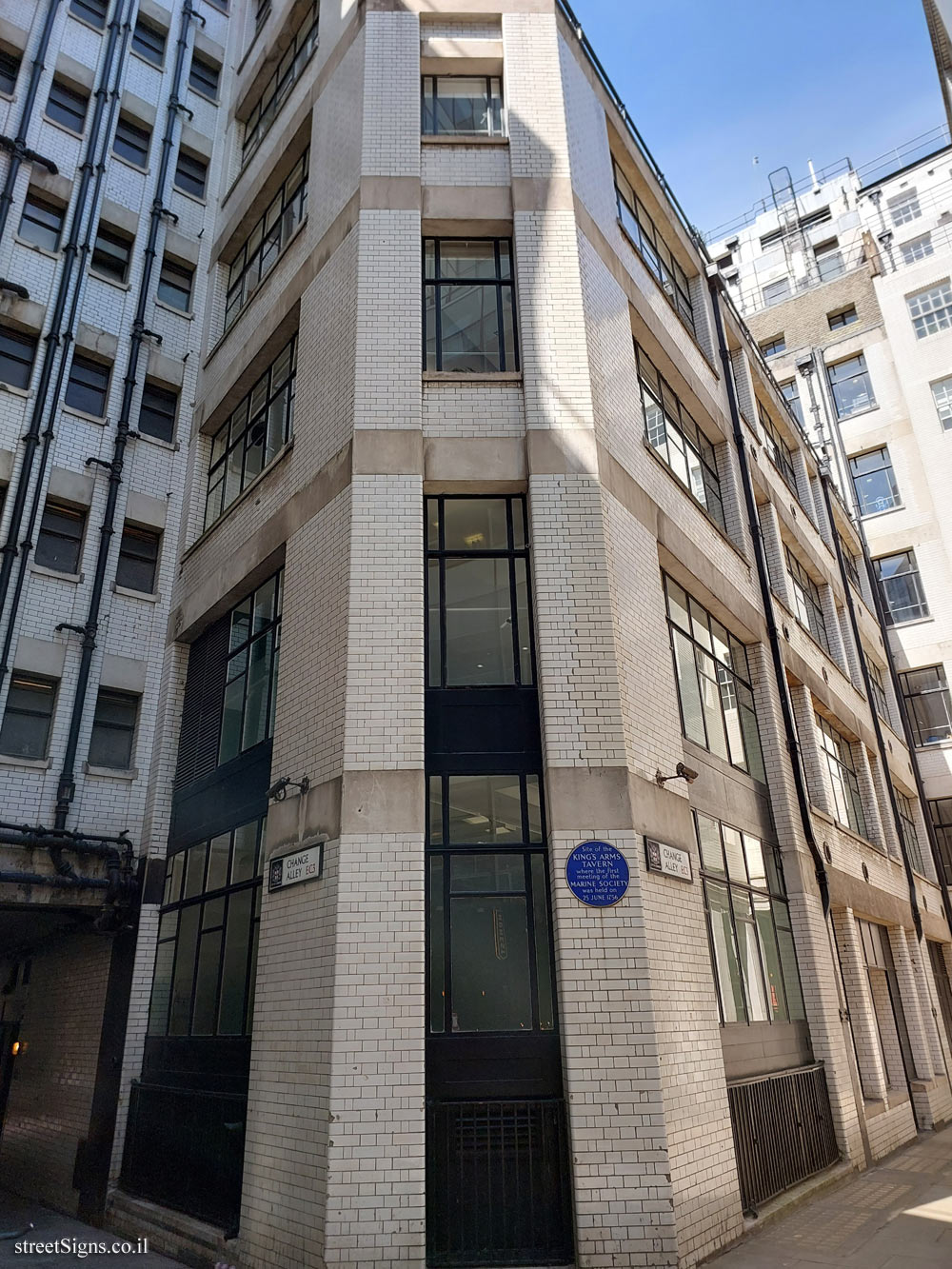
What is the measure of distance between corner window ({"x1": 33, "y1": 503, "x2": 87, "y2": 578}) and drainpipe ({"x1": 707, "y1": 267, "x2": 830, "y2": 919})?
13063 millimetres

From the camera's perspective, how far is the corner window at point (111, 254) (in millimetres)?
18172

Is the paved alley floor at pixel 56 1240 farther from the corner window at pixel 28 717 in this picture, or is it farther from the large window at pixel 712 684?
the large window at pixel 712 684

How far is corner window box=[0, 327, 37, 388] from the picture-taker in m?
16.4

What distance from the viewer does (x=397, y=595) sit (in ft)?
34.2

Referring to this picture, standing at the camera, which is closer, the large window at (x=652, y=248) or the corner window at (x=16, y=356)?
the large window at (x=652, y=248)

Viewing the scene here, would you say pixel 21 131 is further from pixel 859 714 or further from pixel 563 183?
pixel 859 714

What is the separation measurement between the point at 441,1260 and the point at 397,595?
677 cm

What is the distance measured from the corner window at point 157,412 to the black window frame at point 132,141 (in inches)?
217

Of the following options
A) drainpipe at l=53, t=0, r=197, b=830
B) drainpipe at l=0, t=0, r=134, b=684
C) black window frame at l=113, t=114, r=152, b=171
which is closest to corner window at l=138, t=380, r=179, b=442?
drainpipe at l=53, t=0, r=197, b=830

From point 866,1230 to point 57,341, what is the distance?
18.9 m

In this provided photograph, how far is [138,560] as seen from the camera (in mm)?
16719

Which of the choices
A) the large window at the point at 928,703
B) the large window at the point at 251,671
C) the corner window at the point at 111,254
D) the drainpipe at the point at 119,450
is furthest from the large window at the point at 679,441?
the large window at the point at 928,703

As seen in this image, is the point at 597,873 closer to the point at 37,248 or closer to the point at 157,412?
the point at 157,412

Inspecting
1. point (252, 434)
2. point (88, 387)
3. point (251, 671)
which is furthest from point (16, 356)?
point (251, 671)
